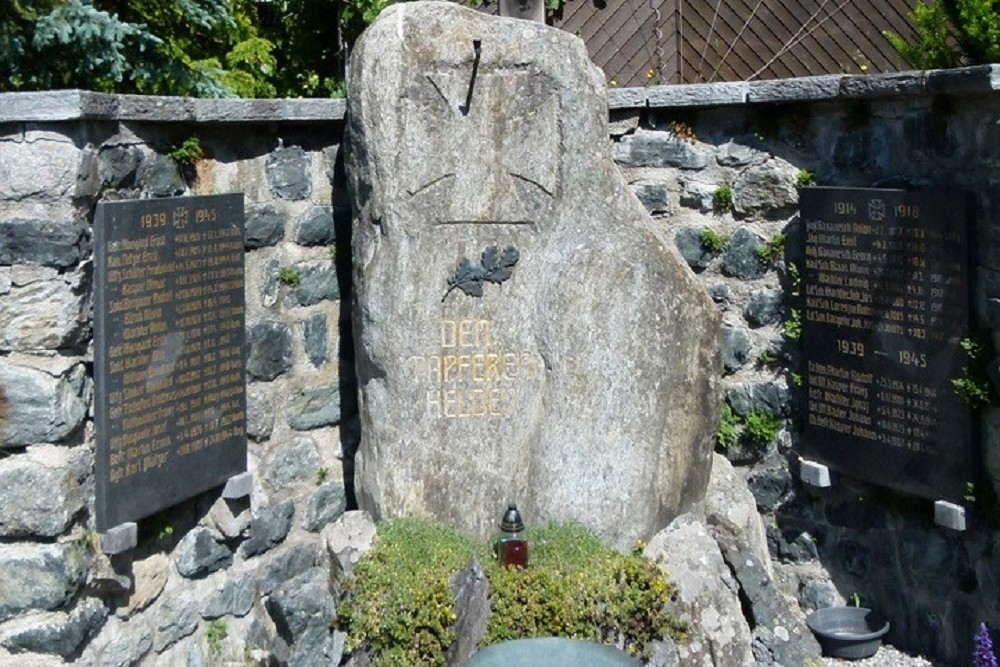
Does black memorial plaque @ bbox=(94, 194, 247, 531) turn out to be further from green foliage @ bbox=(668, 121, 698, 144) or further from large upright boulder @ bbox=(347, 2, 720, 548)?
green foliage @ bbox=(668, 121, 698, 144)

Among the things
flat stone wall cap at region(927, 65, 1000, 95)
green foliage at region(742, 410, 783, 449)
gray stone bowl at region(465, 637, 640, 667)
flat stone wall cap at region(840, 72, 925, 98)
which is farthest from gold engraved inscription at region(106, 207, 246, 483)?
flat stone wall cap at region(927, 65, 1000, 95)

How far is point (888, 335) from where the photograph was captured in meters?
5.04

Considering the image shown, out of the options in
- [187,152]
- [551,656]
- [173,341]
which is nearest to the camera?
[551,656]

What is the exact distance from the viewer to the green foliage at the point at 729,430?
5.69 meters

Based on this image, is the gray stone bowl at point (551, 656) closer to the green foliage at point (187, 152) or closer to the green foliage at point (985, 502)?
the green foliage at point (985, 502)

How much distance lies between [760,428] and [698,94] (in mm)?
1329

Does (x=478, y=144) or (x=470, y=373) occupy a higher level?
(x=478, y=144)

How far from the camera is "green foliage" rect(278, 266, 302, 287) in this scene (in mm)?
5266

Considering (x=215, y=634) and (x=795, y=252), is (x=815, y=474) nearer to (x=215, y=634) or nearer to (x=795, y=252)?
(x=795, y=252)

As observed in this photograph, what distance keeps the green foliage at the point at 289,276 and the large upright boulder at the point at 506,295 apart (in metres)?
0.34

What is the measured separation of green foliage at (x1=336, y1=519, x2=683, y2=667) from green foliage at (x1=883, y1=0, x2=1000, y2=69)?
200cm

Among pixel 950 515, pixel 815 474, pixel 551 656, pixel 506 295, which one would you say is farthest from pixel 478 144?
Answer: pixel 551 656

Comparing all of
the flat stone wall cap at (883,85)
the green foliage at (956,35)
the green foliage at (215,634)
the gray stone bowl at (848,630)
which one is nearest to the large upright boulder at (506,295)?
the green foliage at (215,634)

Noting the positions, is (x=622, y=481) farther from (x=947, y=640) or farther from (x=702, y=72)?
(x=702, y=72)
